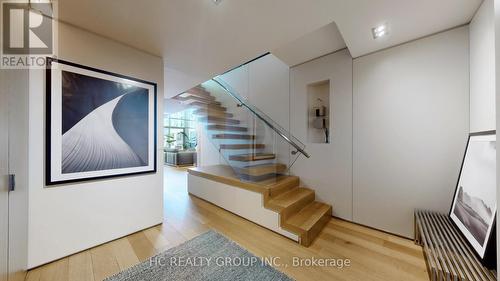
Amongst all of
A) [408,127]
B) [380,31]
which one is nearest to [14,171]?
[380,31]

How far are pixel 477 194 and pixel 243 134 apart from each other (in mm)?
3347

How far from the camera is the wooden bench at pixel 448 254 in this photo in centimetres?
121

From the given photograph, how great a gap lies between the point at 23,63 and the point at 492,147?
13.3 feet

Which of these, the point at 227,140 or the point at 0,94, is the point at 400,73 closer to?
the point at 227,140

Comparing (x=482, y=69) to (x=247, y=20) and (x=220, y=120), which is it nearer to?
(x=247, y=20)

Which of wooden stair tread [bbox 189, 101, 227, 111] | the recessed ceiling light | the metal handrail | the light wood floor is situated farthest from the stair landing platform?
the recessed ceiling light

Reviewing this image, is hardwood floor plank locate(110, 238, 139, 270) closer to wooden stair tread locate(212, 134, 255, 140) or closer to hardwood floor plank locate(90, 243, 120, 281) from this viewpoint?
hardwood floor plank locate(90, 243, 120, 281)

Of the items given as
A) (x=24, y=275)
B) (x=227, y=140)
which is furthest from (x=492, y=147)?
(x=24, y=275)

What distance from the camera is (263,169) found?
127 inches

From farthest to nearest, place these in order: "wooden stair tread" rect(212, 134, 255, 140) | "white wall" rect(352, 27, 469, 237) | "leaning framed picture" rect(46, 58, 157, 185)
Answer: "wooden stair tread" rect(212, 134, 255, 140) < "white wall" rect(352, 27, 469, 237) < "leaning framed picture" rect(46, 58, 157, 185)

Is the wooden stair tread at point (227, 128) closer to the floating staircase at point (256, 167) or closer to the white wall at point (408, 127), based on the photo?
the floating staircase at point (256, 167)

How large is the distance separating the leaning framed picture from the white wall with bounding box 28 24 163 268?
8cm

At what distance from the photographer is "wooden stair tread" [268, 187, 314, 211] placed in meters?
2.50

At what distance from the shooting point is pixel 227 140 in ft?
12.5
